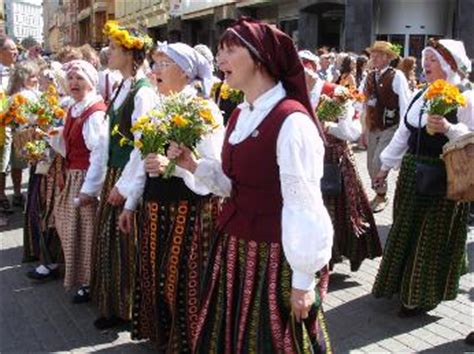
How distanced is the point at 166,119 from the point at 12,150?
16.5ft

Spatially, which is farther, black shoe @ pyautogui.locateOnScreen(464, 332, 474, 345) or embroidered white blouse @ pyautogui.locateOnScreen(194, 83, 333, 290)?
black shoe @ pyautogui.locateOnScreen(464, 332, 474, 345)

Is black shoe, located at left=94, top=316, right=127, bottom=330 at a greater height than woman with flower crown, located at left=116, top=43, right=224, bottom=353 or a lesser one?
lesser

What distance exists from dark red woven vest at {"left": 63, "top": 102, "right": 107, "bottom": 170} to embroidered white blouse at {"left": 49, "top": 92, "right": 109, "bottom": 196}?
0.11 ft

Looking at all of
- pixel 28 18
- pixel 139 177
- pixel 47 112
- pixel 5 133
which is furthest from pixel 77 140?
pixel 28 18

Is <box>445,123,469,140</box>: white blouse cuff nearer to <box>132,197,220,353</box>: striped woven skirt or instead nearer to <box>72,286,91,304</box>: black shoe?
<box>132,197,220,353</box>: striped woven skirt

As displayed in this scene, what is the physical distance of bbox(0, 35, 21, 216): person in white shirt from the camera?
709 cm

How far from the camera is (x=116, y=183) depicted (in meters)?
3.84

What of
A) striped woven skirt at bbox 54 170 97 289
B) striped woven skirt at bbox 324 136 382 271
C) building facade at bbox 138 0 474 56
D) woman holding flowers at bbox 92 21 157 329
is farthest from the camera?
building facade at bbox 138 0 474 56

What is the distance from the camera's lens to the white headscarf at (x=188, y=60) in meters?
3.51

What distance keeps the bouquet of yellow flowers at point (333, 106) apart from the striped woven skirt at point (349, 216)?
203mm

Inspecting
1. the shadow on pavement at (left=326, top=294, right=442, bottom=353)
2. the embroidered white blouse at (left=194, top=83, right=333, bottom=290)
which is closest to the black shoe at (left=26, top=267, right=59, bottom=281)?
the shadow on pavement at (left=326, top=294, right=442, bottom=353)

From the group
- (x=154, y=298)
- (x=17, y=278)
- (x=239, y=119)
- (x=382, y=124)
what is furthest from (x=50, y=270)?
(x=382, y=124)

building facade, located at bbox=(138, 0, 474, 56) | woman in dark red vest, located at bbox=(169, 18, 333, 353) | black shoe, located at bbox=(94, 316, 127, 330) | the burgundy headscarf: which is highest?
building facade, located at bbox=(138, 0, 474, 56)

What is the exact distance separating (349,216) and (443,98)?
Result: 1463mm
